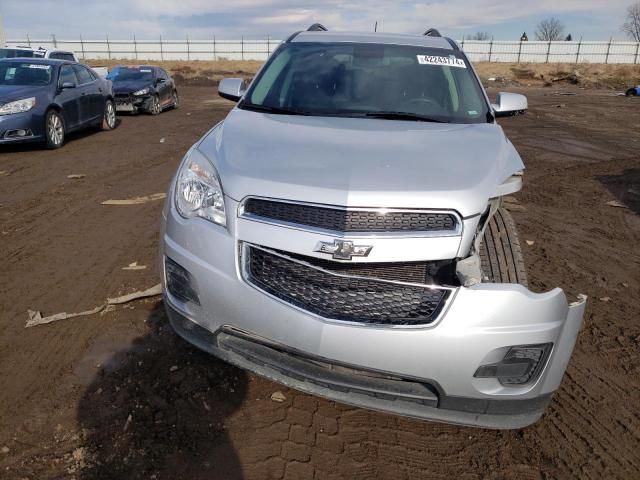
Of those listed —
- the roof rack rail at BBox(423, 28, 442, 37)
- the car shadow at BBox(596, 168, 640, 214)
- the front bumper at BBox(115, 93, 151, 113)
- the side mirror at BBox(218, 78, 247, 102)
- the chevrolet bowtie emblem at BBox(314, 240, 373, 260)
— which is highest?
the roof rack rail at BBox(423, 28, 442, 37)

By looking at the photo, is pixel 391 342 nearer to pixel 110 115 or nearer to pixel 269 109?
pixel 269 109

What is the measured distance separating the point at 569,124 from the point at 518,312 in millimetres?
15408

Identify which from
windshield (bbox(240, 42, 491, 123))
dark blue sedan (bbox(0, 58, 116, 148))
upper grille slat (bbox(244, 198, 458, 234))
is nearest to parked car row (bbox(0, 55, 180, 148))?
dark blue sedan (bbox(0, 58, 116, 148))

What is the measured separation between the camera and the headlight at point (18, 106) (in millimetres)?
8477

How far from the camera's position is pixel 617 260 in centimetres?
493

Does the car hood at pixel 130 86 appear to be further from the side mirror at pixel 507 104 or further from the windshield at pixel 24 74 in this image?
the side mirror at pixel 507 104

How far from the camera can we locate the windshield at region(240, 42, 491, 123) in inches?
139

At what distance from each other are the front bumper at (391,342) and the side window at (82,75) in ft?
32.8

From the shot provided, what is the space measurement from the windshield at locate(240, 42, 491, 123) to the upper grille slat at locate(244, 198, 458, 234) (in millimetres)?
1364

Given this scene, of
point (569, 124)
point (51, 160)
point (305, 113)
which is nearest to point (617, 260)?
point (305, 113)

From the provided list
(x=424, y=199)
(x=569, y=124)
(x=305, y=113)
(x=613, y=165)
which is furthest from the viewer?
(x=569, y=124)

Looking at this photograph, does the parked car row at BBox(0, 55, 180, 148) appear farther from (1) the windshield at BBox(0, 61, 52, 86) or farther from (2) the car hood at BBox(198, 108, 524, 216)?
(2) the car hood at BBox(198, 108, 524, 216)

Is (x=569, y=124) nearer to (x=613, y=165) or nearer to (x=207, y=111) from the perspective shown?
(x=613, y=165)

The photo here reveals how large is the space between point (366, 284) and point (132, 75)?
1606 centimetres
